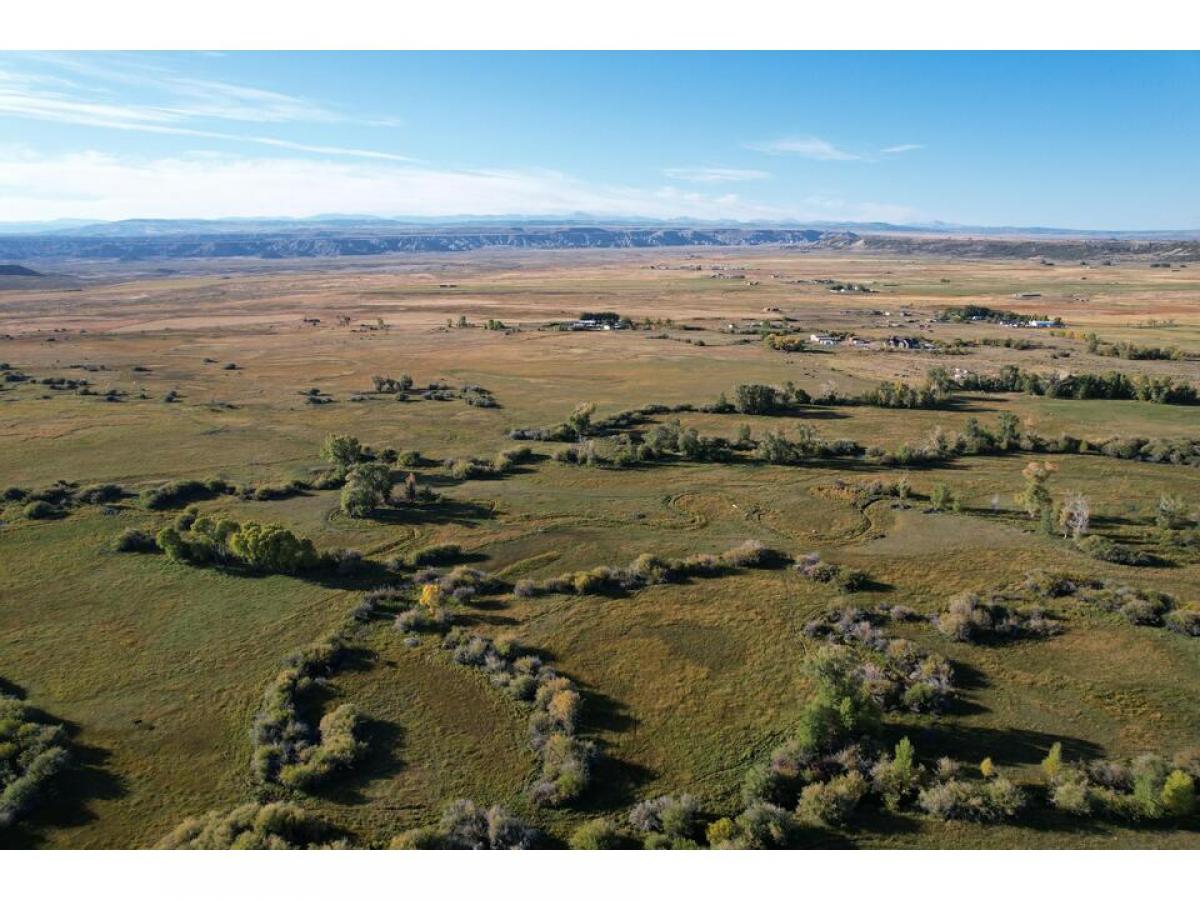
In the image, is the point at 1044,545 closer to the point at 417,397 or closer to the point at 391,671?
the point at 391,671

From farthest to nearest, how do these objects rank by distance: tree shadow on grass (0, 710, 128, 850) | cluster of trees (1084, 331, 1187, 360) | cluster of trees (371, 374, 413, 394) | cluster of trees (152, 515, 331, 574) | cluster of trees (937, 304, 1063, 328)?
cluster of trees (937, 304, 1063, 328), cluster of trees (1084, 331, 1187, 360), cluster of trees (371, 374, 413, 394), cluster of trees (152, 515, 331, 574), tree shadow on grass (0, 710, 128, 850)

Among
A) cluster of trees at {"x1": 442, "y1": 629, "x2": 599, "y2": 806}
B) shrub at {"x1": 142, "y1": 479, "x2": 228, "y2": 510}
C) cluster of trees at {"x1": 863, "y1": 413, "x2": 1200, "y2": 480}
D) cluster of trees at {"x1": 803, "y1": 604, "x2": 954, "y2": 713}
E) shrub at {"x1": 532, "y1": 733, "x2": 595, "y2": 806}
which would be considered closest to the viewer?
shrub at {"x1": 532, "y1": 733, "x2": 595, "y2": 806}

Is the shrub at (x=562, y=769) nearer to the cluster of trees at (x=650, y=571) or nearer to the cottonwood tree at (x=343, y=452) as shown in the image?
the cluster of trees at (x=650, y=571)

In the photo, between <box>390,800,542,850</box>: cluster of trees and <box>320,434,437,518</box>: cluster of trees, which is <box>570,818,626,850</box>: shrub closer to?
<box>390,800,542,850</box>: cluster of trees

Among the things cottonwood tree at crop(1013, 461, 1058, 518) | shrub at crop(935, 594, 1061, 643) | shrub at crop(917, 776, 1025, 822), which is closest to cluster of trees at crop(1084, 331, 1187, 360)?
cottonwood tree at crop(1013, 461, 1058, 518)

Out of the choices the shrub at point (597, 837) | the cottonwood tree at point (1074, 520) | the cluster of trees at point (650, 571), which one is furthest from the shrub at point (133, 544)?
the cottonwood tree at point (1074, 520)

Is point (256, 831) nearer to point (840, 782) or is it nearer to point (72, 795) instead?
point (72, 795)
